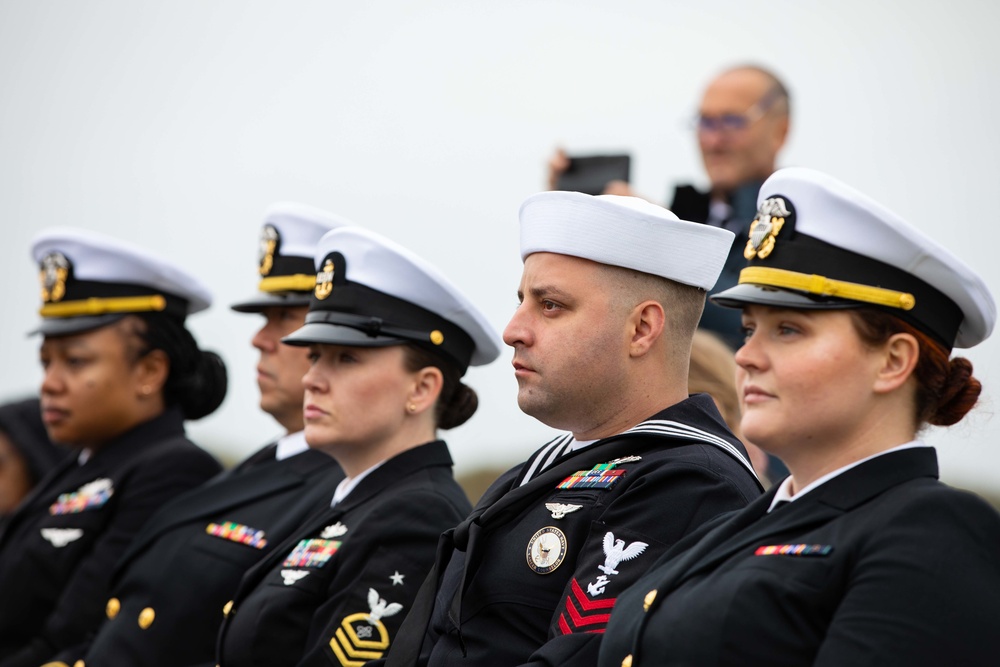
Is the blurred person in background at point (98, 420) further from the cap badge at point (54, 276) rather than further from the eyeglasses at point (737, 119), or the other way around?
the eyeglasses at point (737, 119)

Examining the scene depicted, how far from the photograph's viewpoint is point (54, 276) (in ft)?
20.4

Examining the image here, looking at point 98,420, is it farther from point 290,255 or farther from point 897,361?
point 897,361

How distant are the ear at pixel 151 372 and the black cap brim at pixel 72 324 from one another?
0.71ft

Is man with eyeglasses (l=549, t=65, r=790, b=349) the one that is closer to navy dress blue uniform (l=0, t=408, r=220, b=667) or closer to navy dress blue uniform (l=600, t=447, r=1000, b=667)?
navy dress blue uniform (l=0, t=408, r=220, b=667)

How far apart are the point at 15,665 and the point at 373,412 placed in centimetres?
207

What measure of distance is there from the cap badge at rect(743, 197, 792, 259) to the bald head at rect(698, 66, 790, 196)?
9.42ft

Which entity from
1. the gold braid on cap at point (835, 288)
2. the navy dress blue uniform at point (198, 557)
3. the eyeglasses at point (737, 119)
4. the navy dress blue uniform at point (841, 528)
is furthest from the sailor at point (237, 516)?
the gold braid on cap at point (835, 288)

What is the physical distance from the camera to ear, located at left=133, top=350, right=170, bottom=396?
6.10 meters

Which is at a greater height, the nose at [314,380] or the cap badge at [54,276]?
the cap badge at [54,276]

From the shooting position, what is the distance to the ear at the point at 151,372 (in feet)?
20.0

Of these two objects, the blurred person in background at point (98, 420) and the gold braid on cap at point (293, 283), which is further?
the blurred person in background at point (98, 420)

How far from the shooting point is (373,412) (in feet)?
14.7

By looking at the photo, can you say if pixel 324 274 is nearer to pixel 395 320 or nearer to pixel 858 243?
pixel 395 320

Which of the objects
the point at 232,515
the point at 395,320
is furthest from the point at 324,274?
the point at 232,515
